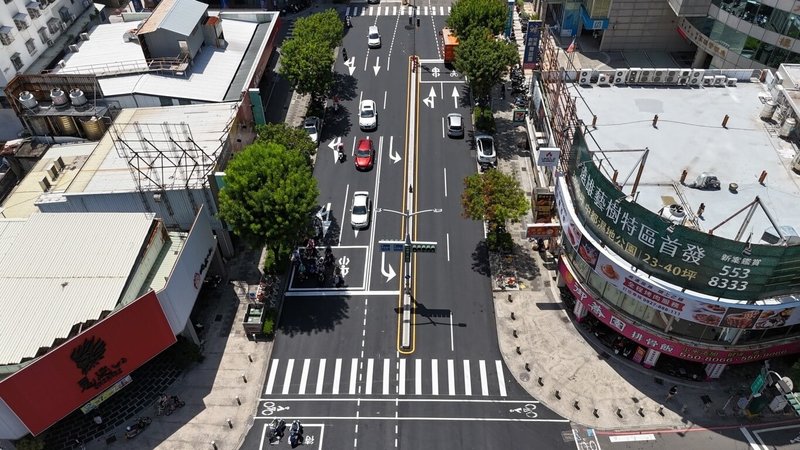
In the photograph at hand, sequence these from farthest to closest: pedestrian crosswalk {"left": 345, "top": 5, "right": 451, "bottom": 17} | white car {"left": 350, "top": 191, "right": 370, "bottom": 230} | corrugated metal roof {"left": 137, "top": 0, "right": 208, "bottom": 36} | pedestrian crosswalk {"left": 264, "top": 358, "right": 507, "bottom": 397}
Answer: pedestrian crosswalk {"left": 345, "top": 5, "right": 451, "bottom": 17} → corrugated metal roof {"left": 137, "top": 0, "right": 208, "bottom": 36} → white car {"left": 350, "top": 191, "right": 370, "bottom": 230} → pedestrian crosswalk {"left": 264, "top": 358, "right": 507, "bottom": 397}

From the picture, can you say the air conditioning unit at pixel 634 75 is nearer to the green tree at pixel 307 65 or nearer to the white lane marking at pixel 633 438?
the white lane marking at pixel 633 438

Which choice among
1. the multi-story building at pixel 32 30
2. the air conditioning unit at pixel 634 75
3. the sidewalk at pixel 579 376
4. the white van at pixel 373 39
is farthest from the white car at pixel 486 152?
the multi-story building at pixel 32 30

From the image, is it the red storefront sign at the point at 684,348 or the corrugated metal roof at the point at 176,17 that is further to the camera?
the corrugated metal roof at the point at 176,17

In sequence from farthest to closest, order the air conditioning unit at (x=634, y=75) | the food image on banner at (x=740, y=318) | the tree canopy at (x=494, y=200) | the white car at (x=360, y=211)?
the white car at (x=360, y=211)
the air conditioning unit at (x=634, y=75)
the tree canopy at (x=494, y=200)
the food image on banner at (x=740, y=318)

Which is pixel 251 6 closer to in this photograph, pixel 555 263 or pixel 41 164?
pixel 41 164

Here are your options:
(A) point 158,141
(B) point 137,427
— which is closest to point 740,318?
(B) point 137,427

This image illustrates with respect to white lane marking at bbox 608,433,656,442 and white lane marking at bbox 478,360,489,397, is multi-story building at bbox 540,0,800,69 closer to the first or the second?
white lane marking at bbox 608,433,656,442

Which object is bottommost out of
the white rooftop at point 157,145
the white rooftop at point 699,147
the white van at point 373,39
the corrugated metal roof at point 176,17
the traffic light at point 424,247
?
the white van at point 373,39

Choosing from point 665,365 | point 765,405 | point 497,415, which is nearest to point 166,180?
point 497,415

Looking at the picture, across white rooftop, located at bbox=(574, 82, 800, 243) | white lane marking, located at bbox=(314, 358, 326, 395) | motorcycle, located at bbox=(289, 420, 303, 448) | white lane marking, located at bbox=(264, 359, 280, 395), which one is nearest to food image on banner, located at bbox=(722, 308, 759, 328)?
white rooftop, located at bbox=(574, 82, 800, 243)
